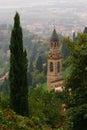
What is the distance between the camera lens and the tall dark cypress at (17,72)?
748 inches

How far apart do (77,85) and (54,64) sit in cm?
3696

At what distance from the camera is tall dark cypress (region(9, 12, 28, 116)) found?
19.0 m

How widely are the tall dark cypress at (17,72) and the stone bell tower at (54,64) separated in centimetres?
3324

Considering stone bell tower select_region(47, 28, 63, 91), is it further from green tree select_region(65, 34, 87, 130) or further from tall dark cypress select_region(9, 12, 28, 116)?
green tree select_region(65, 34, 87, 130)

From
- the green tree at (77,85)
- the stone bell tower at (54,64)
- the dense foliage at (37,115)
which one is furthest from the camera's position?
the stone bell tower at (54,64)

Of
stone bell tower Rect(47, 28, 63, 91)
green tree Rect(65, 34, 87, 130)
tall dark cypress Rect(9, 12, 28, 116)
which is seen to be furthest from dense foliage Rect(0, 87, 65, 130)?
stone bell tower Rect(47, 28, 63, 91)

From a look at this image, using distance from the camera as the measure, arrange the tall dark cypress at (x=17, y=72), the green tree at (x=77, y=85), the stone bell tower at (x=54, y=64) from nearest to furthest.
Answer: the green tree at (x=77, y=85) < the tall dark cypress at (x=17, y=72) < the stone bell tower at (x=54, y=64)

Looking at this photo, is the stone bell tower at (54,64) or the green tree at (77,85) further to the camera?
the stone bell tower at (54,64)

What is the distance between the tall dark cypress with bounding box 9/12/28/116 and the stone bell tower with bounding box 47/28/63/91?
33.2 metres

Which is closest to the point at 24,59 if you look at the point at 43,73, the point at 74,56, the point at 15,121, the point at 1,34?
the point at 74,56

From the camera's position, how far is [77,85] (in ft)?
54.9

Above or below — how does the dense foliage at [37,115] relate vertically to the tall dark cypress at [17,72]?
below

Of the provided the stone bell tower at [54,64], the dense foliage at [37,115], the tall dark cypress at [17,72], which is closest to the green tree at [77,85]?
the dense foliage at [37,115]

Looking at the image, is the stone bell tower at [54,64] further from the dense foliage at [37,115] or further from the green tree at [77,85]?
the green tree at [77,85]
